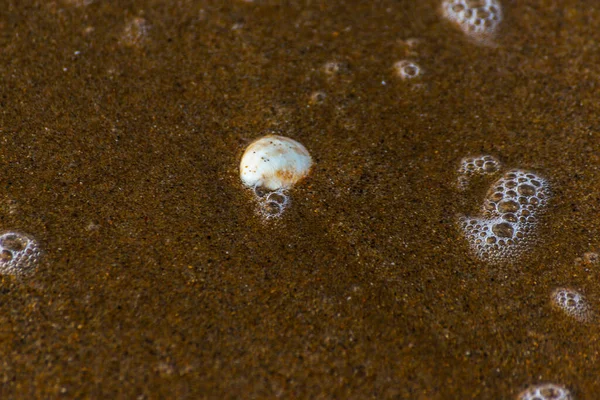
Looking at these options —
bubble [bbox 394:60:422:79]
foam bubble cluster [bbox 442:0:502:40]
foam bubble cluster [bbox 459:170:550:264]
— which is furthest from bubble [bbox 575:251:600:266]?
foam bubble cluster [bbox 442:0:502:40]

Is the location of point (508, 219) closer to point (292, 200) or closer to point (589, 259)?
point (589, 259)

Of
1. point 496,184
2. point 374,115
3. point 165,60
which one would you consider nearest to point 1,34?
point 165,60

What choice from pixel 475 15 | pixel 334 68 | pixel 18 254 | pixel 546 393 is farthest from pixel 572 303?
pixel 18 254

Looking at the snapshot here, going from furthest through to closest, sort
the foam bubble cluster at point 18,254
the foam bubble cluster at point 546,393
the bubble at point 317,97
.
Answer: the bubble at point 317,97
the foam bubble cluster at point 18,254
the foam bubble cluster at point 546,393

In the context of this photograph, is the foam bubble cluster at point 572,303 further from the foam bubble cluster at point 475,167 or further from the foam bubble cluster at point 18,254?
the foam bubble cluster at point 18,254

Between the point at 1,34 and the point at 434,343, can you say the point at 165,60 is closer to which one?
the point at 1,34

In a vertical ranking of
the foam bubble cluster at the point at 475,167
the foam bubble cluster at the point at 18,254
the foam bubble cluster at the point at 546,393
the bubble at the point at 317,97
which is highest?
the bubble at the point at 317,97

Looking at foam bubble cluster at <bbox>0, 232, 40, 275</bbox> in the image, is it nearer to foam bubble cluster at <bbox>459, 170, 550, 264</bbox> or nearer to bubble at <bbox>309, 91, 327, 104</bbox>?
bubble at <bbox>309, 91, 327, 104</bbox>

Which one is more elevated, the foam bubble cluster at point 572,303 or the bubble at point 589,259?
the bubble at point 589,259

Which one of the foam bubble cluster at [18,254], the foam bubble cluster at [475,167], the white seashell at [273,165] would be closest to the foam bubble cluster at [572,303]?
the foam bubble cluster at [475,167]
